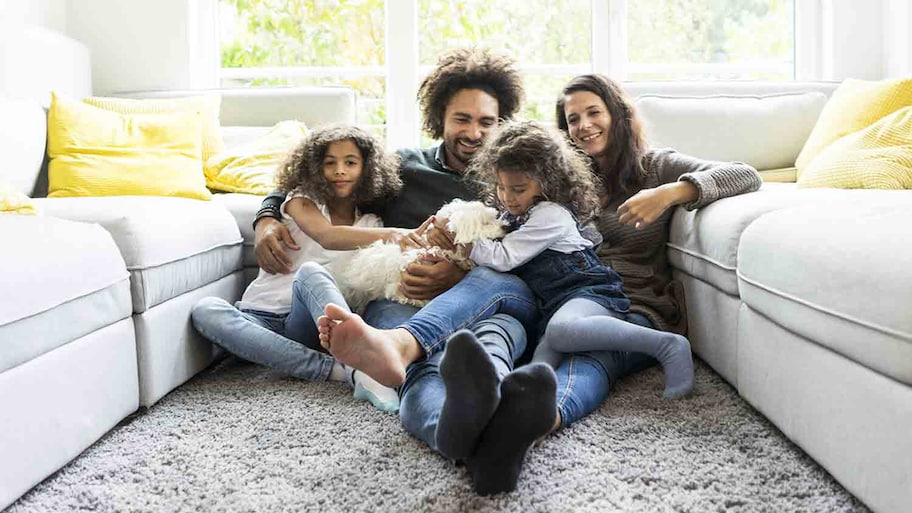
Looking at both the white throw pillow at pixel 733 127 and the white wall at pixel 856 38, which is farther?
the white wall at pixel 856 38

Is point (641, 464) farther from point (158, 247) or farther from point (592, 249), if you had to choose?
point (158, 247)

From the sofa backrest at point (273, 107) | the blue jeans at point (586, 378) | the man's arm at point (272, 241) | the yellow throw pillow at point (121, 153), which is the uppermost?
the sofa backrest at point (273, 107)

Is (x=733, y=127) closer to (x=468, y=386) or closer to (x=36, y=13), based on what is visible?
(x=468, y=386)

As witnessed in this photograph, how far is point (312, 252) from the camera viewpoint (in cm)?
218

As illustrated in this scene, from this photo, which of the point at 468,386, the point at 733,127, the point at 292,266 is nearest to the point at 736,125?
the point at 733,127

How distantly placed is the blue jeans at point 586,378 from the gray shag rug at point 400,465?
3cm

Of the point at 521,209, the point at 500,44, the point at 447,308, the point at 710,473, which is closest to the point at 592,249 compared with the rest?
the point at 521,209

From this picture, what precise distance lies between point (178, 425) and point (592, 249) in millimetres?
1017

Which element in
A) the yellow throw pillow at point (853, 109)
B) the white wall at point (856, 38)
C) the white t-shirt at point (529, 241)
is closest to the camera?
the white t-shirt at point (529, 241)

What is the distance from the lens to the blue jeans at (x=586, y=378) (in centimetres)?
153

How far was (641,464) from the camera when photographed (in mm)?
1365

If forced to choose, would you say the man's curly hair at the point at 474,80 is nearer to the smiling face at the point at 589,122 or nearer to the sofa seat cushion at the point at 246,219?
the smiling face at the point at 589,122

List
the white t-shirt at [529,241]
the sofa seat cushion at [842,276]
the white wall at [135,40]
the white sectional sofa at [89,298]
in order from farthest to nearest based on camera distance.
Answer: the white wall at [135,40] < the white t-shirt at [529,241] < the white sectional sofa at [89,298] < the sofa seat cushion at [842,276]

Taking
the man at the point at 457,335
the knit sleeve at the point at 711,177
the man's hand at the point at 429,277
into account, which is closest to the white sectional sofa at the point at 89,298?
the man at the point at 457,335
